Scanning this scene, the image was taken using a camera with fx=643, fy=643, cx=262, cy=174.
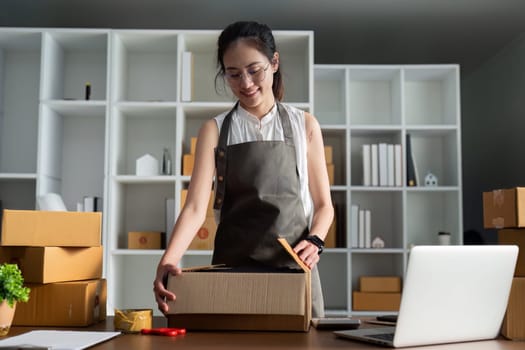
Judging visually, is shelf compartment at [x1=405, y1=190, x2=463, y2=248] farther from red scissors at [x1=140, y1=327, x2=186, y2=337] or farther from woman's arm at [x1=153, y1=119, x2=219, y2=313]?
red scissors at [x1=140, y1=327, x2=186, y2=337]

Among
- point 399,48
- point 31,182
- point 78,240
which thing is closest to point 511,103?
point 399,48

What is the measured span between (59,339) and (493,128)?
5.53 m

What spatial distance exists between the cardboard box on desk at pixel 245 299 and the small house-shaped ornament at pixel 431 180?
3.20 meters

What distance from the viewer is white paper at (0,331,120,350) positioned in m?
1.18

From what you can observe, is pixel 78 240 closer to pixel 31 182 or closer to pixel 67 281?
pixel 67 281

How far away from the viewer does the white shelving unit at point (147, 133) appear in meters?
4.03

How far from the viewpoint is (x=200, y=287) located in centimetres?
138

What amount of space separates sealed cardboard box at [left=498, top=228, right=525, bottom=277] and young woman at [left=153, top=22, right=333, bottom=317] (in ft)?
1.51

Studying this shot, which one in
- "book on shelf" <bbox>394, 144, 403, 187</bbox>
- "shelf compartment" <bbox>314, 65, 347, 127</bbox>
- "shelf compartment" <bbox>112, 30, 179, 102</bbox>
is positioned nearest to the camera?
"book on shelf" <bbox>394, 144, 403, 187</bbox>

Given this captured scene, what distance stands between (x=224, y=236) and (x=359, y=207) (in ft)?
8.98

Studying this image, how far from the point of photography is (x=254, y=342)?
1252mm

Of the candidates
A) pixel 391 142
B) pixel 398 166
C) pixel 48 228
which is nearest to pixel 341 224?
pixel 398 166

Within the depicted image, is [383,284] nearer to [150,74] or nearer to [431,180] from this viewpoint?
[431,180]

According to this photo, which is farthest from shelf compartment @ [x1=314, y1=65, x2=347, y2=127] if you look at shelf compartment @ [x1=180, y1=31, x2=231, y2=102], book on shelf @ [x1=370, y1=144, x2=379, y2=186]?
shelf compartment @ [x1=180, y1=31, x2=231, y2=102]
